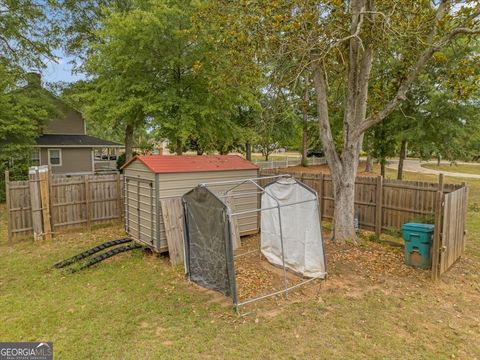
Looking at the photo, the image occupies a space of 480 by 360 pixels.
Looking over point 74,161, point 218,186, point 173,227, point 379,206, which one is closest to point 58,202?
point 173,227

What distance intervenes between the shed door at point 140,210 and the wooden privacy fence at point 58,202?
6.64 ft

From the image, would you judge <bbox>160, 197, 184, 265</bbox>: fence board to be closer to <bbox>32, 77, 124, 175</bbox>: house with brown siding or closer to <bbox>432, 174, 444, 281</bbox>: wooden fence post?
<bbox>432, 174, 444, 281</bbox>: wooden fence post

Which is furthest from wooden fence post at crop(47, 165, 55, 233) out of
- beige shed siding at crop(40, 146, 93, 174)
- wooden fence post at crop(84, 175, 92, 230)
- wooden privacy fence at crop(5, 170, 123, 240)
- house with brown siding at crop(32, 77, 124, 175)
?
beige shed siding at crop(40, 146, 93, 174)

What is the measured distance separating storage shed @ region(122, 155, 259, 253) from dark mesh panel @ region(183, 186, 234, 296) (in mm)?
998

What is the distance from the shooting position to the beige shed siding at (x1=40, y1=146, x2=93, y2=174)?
2031 cm

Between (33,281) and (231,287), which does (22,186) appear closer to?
(33,281)

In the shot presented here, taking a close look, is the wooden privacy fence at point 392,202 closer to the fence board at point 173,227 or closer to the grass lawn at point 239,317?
the grass lawn at point 239,317

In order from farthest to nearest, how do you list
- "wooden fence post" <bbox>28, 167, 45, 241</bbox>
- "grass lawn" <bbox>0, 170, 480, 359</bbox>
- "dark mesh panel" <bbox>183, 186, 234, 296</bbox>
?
"wooden fence post" <bbox>28, 167, 45, 241</bbox>, "dark mesh panel" <bbox>183, 186, 234, 296</bbox>, "grass lawn" <bbox>0, 170, 480, 359</bbox>

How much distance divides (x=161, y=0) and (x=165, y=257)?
28.7ft

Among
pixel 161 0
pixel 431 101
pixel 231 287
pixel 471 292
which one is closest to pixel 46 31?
pixel 161 0

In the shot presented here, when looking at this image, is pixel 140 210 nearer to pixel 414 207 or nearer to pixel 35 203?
pixel 35 203

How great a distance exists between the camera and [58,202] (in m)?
9.53

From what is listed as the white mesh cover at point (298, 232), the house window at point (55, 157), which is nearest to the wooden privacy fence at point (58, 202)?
the white mesh cover at point (298, 232)

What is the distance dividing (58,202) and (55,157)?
12394 mm
